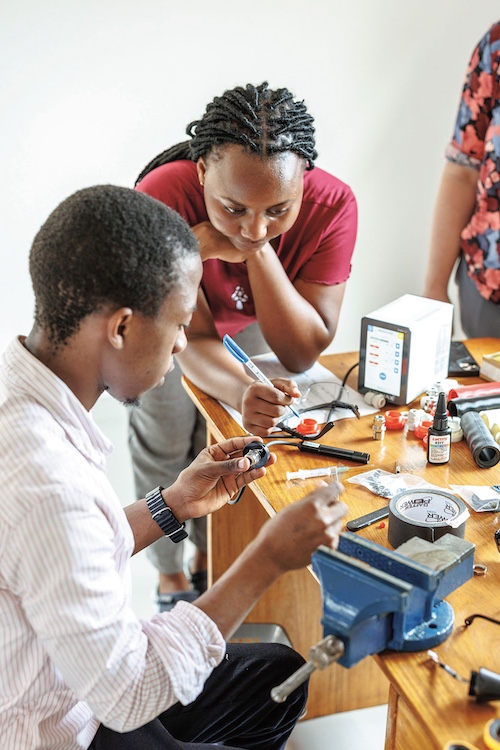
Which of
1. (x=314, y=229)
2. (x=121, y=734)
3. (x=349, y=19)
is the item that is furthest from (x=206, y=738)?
(x=349, y=19)

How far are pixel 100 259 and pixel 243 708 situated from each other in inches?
28.9

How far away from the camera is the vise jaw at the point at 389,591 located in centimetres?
89

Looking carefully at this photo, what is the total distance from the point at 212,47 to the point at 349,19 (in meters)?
0.52

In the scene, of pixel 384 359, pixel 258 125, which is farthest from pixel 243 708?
pixel 258 125

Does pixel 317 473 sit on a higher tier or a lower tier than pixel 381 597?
lower

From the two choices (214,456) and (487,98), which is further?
(487,98)

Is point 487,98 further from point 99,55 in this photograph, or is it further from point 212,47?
point 99,55

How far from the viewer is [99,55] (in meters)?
2.77

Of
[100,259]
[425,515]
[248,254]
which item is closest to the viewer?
[100,259]

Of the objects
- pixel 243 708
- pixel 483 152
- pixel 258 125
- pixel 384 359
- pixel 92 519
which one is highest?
pixel 258 125

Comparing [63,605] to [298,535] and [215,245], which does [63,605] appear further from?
[215,245]

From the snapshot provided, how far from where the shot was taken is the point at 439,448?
54.4 inches

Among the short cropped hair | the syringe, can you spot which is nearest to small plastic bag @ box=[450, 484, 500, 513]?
the syringe

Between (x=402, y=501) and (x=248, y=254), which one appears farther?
(x=248, y=254)
